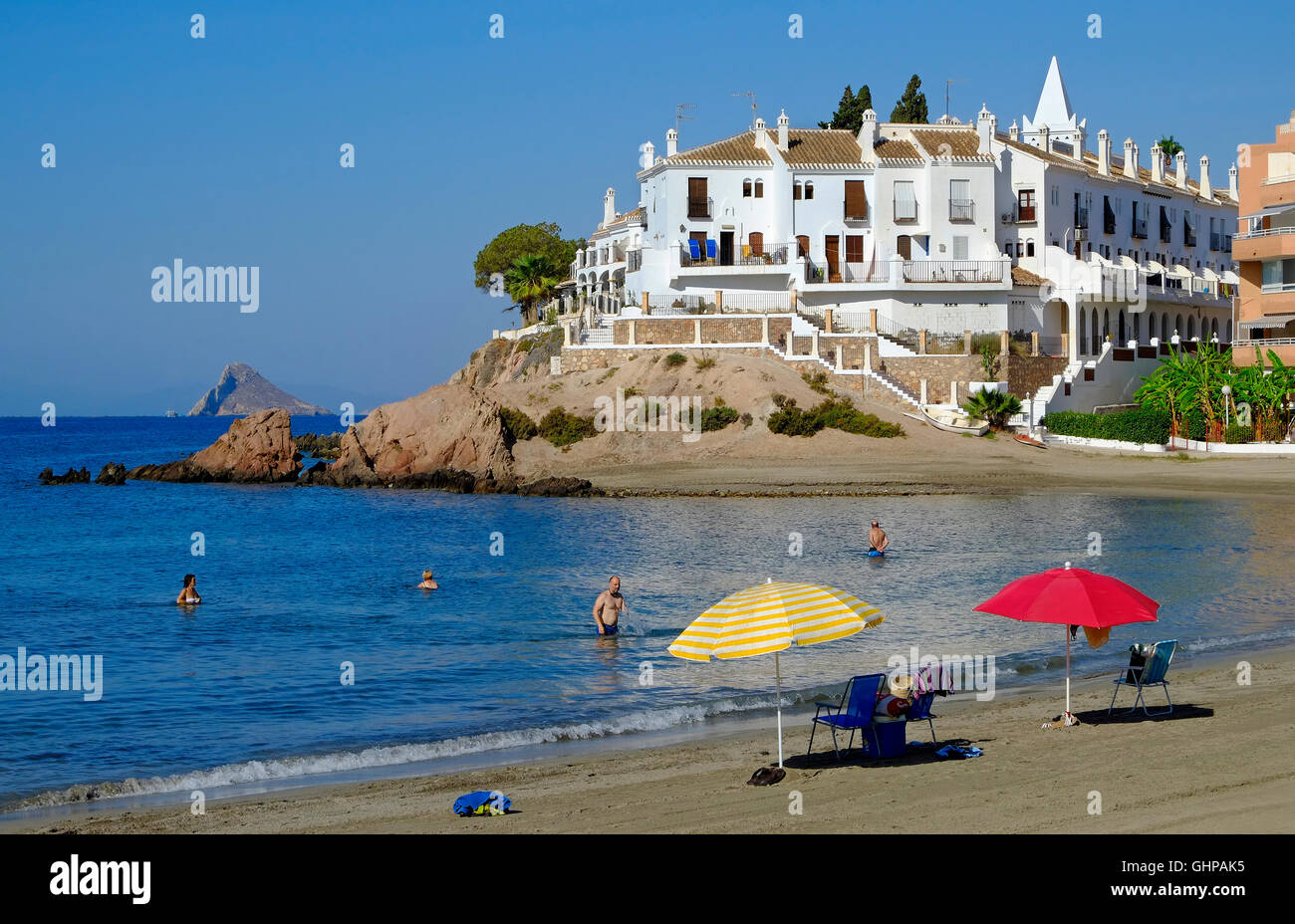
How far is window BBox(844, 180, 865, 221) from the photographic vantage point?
65938 millimetres

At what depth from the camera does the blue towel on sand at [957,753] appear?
1376cm

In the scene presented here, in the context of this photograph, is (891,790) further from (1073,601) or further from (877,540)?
(877,540)

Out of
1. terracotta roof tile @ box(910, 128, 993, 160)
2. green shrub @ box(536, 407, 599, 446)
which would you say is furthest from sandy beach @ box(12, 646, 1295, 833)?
terracotta roof tile @ box(910, 128, 993, 160)

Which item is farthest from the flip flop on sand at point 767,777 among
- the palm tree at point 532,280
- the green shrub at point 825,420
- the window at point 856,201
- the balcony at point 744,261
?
the palm tree at point 532,280

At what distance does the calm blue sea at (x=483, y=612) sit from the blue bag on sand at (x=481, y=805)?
329 cm

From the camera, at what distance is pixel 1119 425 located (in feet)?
178

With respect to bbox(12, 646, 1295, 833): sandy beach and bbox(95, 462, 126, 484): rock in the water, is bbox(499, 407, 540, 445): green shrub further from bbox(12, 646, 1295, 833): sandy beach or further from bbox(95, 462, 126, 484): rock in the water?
bbox(12, 646, 1295, 833): sandy beach

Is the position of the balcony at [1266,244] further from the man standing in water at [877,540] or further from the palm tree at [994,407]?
the man standing in water at [877,540]

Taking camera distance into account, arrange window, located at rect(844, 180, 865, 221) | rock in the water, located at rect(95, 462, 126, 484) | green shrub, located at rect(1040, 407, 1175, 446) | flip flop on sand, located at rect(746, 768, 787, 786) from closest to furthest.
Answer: flip flop on sand, located at rect(746, 768, 787, 786) < green shrub, located at rect(1040, 407, 1175, 446) < window, located at rect(844, 180, 865, 221) < rock in the water, located at rect(95, 462, 126, 484)

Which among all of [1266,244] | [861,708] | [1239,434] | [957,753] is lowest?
[957,753]

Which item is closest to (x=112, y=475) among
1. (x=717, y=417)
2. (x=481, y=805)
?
(x=717, y=417)

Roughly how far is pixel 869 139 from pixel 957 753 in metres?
56.4

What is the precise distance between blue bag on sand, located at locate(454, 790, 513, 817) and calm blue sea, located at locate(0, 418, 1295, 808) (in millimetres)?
3294
